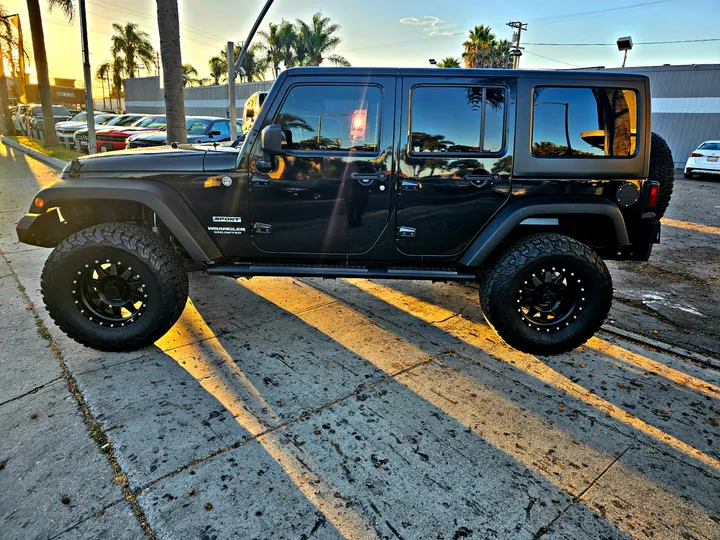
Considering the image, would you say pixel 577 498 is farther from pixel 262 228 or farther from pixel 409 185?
pixel 262 228

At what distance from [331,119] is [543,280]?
1.98 m

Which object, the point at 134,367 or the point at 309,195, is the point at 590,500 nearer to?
the point at 309,195

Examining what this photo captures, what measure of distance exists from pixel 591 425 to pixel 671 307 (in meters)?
2.65

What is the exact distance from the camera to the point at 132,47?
51.1 meters

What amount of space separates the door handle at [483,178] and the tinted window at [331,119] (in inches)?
28.5

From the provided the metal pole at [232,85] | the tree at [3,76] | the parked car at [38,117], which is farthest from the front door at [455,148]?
the tree at [3,76]

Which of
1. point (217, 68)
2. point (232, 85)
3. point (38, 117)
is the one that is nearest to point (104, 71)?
point (217, 68)

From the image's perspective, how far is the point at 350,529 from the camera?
194 centimetres

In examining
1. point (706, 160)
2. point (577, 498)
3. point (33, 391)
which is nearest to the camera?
point (577, 498)

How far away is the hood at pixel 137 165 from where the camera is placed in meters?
3.29

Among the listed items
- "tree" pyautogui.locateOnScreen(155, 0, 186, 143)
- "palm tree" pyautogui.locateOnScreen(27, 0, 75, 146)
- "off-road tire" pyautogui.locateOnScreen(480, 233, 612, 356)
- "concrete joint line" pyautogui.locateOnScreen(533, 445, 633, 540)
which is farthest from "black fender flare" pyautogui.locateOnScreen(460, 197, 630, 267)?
"palm tree" pyautogui.locateOnScreen(27, 0, 75, 146)

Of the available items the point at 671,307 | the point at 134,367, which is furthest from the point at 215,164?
the point at 671,307

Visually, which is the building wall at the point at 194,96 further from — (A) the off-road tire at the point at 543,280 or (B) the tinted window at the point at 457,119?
(A) the off-road tire at the point at 543,280

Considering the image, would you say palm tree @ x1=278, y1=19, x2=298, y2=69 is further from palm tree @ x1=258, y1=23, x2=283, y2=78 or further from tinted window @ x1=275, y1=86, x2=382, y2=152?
tinted window @ x1=275, y1=86, x2=382, y2=152
